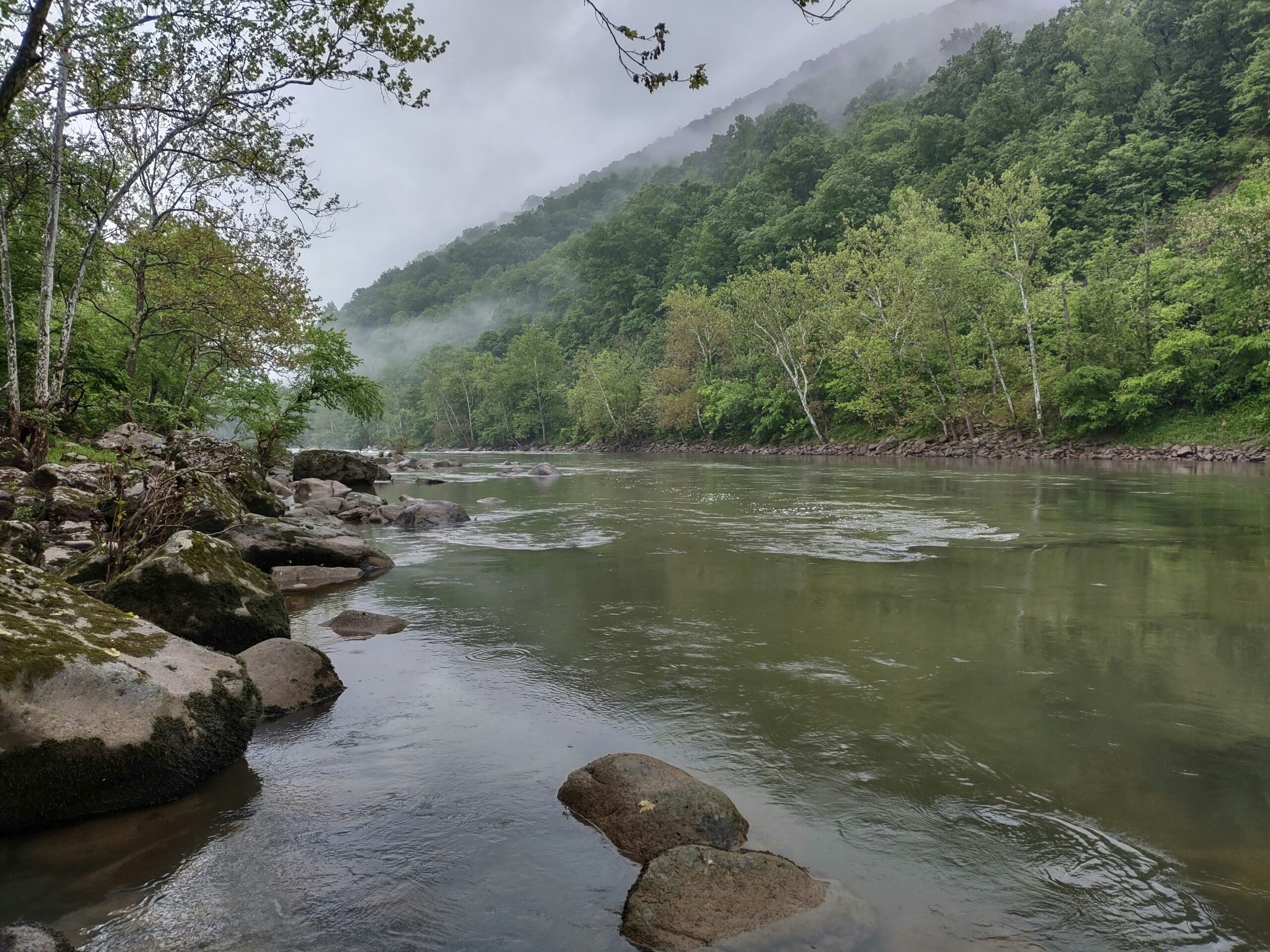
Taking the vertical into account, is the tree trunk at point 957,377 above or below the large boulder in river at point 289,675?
above

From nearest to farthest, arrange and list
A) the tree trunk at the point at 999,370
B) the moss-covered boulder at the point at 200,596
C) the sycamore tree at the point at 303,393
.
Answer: the moss-covered boulder at the point at 200,596
the sycamore tree at the point at 303,393
the tree trunk at the point at 999,370

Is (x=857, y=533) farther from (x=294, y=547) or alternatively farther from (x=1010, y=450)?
(x=1010, y=450)

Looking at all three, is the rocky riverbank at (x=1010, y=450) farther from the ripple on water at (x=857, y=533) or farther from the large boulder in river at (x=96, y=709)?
the large boulder in river at (x=96, y=709)

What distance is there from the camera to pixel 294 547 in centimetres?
1009

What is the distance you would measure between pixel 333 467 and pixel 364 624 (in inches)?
795

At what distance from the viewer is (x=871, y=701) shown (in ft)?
16.5

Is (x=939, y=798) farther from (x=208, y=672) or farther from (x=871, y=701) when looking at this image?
(x=208, y=672)

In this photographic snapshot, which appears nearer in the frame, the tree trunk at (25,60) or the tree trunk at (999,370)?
the tree trunk at (25,60)

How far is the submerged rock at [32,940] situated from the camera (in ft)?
7.77

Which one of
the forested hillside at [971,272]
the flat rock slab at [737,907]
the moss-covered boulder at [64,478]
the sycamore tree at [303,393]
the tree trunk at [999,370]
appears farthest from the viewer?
the tree trunk at [999,370]

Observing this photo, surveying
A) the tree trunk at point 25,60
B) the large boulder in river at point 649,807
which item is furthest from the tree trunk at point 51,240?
the large boulder in river at point 649,807

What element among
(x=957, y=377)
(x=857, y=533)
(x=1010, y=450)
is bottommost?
(x=1010, y=450)

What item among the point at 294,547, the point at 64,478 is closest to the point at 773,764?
the point at 294,547

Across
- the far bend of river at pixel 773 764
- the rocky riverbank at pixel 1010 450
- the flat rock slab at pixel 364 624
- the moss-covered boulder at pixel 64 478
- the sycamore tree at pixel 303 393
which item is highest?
the sycamore tree at pixel 303 393
